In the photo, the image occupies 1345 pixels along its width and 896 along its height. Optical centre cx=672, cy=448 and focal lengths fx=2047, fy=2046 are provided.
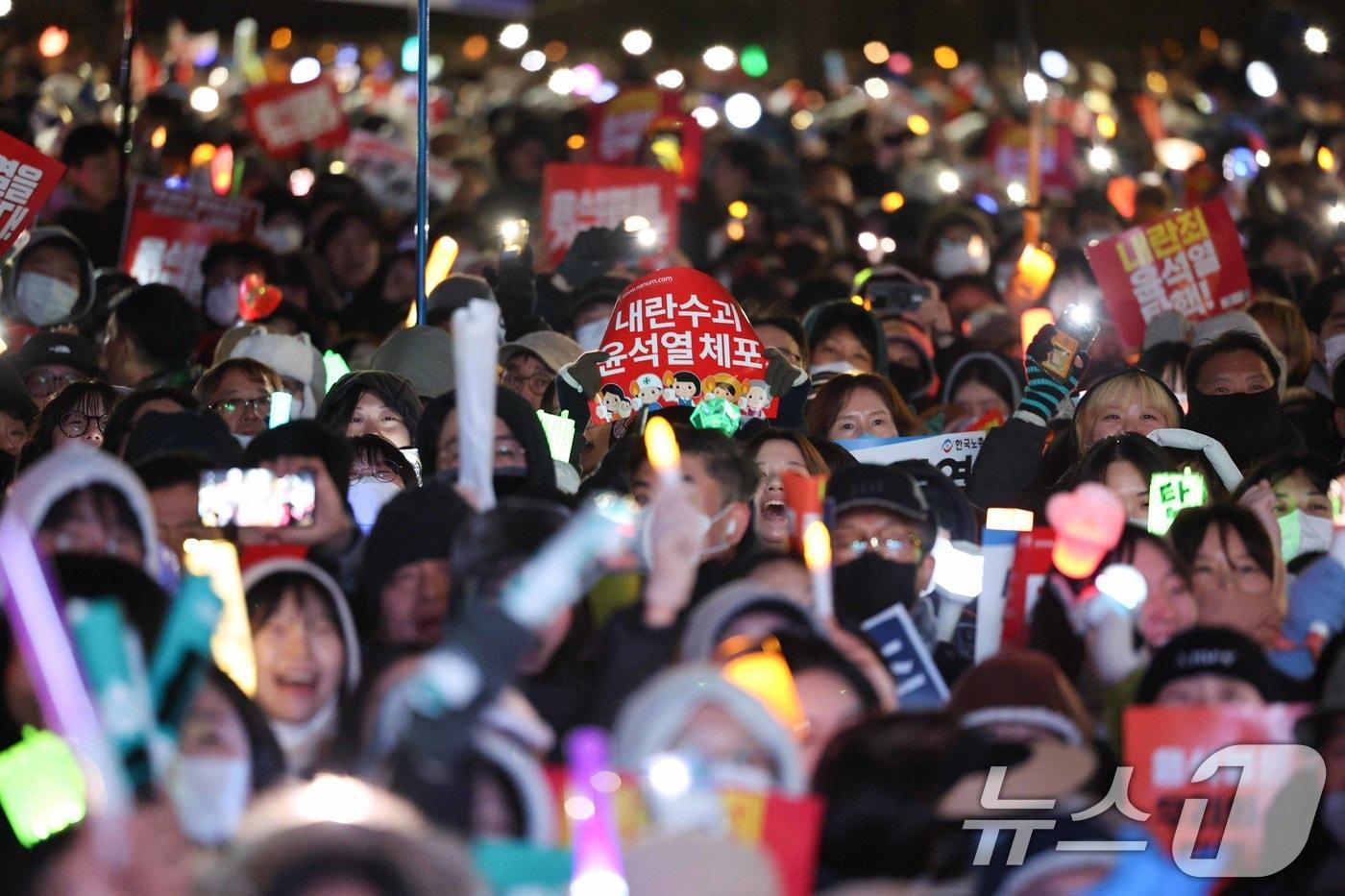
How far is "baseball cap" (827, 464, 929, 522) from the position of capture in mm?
4770

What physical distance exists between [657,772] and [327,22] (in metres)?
18.9

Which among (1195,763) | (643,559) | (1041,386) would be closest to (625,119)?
(1041,386)

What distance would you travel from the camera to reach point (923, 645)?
4.29 metres

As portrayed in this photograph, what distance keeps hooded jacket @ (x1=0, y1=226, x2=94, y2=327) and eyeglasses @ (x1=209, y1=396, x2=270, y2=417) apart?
2.02 meters

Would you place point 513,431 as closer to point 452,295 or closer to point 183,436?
point 183,436

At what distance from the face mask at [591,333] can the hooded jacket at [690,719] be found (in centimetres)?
419

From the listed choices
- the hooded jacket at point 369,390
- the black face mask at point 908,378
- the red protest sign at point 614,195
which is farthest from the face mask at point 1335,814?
the red protest sign at point 614,195

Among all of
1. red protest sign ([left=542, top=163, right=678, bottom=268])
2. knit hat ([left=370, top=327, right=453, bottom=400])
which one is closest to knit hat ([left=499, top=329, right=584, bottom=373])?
knit hat ([left=370, top=327, right=453, bottom=400])

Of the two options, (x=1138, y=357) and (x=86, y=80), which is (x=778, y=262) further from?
(x=86, y=80)

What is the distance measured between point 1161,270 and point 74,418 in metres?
4.10

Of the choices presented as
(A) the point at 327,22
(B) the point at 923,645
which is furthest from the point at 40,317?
(A) the point at 327,22

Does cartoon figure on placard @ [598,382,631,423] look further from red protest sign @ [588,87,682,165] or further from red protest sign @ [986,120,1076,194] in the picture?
red protest sign @ [986,120,1076,194]

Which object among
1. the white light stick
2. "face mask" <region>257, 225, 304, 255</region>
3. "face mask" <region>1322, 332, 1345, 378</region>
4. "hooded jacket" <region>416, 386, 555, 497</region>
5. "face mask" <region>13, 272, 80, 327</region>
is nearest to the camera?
the white light stick

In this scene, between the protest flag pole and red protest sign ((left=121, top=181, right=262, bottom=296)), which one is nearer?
red protest sign ((left=121, top=181, right=262, bottom=296))
